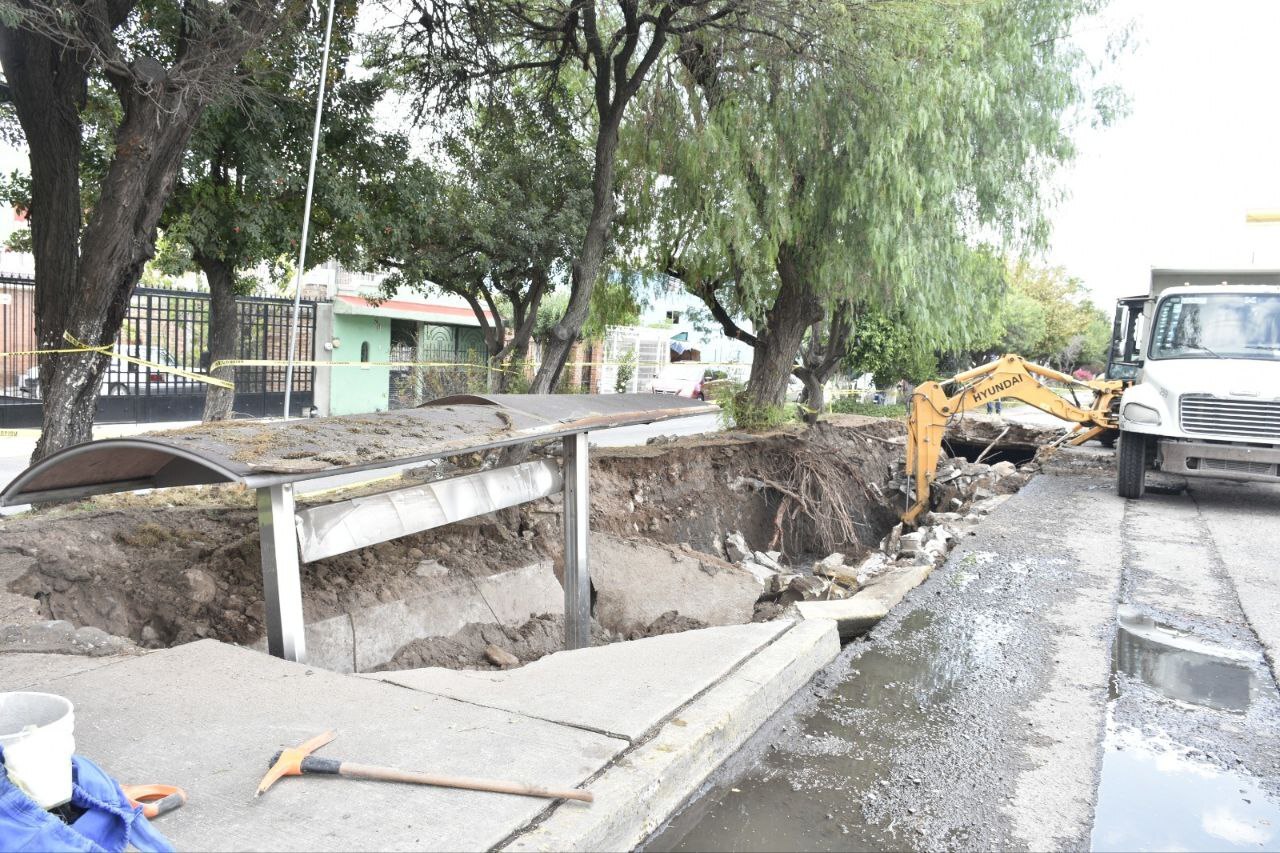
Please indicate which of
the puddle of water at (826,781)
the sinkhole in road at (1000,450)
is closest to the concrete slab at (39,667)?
the puddle of water at (826,781)

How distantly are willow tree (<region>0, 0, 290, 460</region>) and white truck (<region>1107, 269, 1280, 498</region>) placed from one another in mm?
10235

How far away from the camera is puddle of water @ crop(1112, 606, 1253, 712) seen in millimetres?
4410

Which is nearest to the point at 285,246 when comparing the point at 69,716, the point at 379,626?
the point at 379,626

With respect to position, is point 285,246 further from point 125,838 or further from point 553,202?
point 125,838

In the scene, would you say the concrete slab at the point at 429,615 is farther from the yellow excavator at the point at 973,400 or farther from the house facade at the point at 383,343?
the house facade at the point at 383,343

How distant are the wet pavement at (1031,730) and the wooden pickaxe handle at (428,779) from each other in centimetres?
45

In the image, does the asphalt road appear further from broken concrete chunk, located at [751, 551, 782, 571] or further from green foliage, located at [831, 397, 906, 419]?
green foliage, located at [831, 397, 906, 419]

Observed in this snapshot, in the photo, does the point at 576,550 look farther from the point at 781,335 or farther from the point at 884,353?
the point at 884,353

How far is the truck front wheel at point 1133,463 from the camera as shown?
33.9 ft

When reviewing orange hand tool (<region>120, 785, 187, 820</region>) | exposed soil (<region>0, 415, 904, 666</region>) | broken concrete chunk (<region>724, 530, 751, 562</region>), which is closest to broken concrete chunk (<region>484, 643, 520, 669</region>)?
exposed soil (<region>0, 415, 904, 666</region>)

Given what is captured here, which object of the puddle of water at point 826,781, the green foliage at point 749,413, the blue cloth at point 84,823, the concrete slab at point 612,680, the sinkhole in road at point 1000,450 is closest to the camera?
the blue cloth at point 84,823

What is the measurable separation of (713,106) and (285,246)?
595 cm

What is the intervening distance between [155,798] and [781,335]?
37.3ft

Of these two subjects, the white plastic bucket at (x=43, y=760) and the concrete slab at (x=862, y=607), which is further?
the concrete slab at (x=862, y=607)
